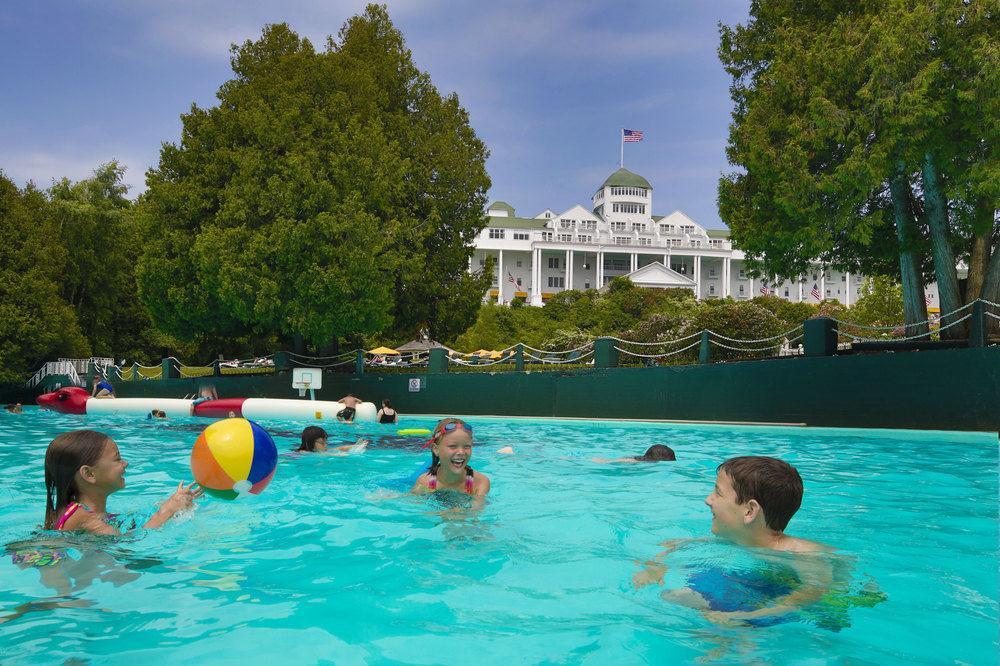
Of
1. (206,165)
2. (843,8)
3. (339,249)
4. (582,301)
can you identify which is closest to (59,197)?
(206,165)

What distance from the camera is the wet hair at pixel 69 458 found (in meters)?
4.94

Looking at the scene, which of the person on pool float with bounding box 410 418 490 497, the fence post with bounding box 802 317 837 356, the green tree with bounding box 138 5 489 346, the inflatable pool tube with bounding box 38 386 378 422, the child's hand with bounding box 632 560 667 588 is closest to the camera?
the child's hand with bounding box 632 560 667 588

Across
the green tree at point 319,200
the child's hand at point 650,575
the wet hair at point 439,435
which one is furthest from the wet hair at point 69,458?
the green tree at point 319,200

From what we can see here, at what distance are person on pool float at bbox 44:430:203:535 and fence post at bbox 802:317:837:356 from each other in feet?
48.0

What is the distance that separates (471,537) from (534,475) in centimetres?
392

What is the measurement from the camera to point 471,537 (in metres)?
6.00

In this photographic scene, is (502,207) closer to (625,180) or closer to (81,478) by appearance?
(625,180)

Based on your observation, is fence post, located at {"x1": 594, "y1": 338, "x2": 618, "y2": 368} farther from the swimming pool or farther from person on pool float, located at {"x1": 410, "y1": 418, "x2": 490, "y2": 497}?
person on pool float, located at {"x1": 410, "y1": 418, "x2": 490, "y2": 497}

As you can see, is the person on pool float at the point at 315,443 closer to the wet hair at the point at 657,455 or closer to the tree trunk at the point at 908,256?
the wet hair at the point at 657,455

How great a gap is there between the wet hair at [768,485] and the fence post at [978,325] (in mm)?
11920

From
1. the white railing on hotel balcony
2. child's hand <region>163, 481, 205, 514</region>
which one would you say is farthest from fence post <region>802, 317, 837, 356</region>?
the white railing on hotel balcony

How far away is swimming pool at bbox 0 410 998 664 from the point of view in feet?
12.0

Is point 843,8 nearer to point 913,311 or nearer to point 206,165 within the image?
point 913,311

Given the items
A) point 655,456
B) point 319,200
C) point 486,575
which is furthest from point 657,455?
point 319,200
